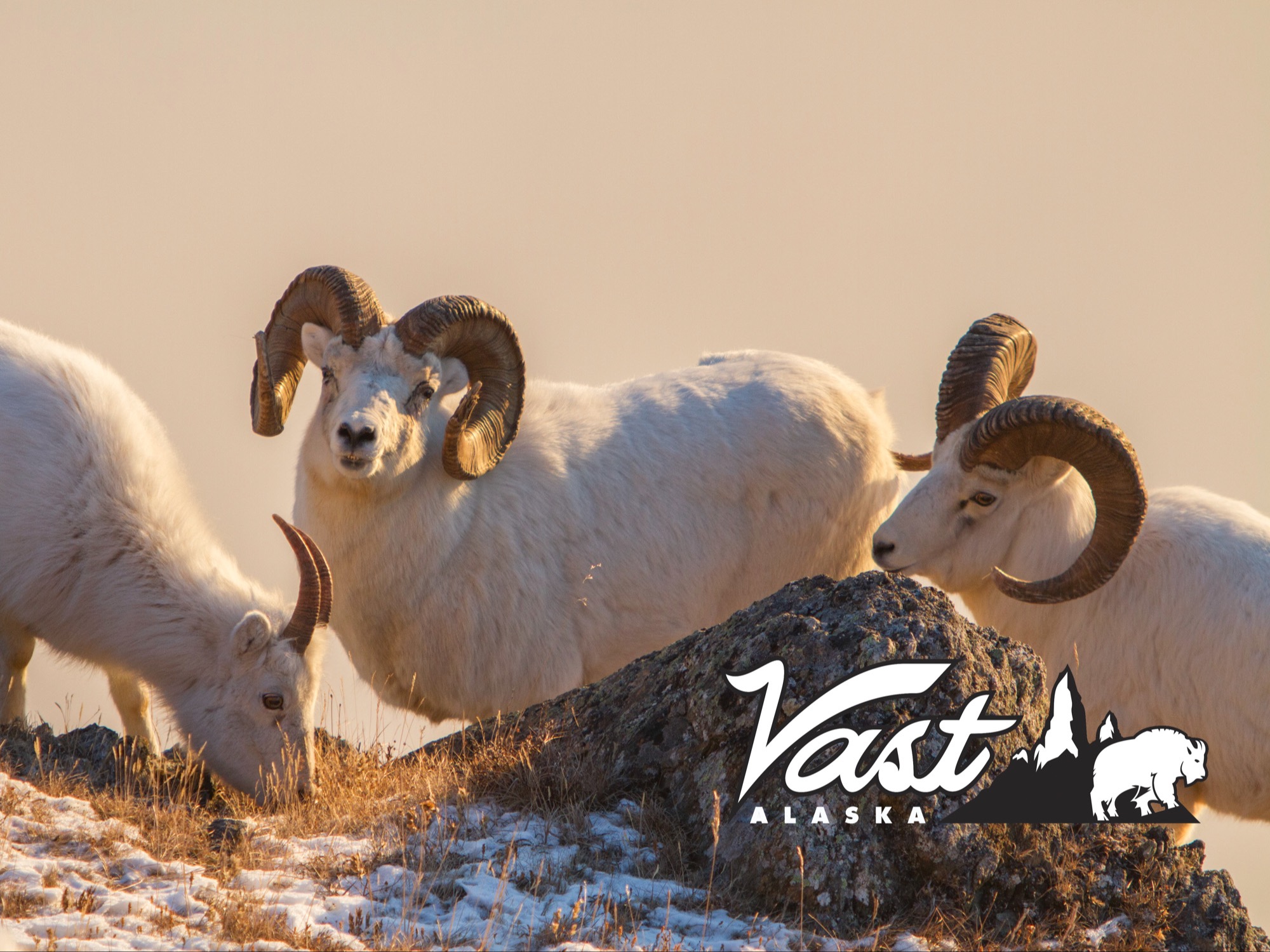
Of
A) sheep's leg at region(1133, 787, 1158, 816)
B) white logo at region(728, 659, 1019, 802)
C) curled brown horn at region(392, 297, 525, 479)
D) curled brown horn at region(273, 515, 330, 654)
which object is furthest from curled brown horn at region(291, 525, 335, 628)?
sheep's leg at region(1133, 787, 1158, 816)

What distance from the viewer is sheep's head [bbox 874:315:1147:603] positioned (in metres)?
8.09

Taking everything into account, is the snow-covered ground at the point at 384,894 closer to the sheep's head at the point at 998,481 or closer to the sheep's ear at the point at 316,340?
the sheep's head at the point at 998,481

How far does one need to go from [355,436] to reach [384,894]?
3561 mm

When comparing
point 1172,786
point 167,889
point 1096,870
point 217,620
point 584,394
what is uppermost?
point 584,394

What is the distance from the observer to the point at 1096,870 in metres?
5.60

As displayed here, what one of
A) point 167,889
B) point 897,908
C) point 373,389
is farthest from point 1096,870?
point 373,389

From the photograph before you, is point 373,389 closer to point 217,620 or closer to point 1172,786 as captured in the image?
point 217,620

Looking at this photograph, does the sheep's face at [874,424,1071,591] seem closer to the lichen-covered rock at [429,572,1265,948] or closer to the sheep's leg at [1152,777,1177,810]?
the lichen-covered rock at [429,572,1265,948]

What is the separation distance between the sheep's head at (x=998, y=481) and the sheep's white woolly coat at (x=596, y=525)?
1.77 meters

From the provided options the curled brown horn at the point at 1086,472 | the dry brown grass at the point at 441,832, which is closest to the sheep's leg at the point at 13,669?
the dry brown grass at the point at 441,832

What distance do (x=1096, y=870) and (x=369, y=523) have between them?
17.0 ft

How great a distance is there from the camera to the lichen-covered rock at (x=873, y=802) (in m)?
5.41

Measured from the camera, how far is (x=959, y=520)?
8.57 m

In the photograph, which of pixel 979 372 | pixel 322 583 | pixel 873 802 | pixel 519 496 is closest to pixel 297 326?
pixel 519 496
